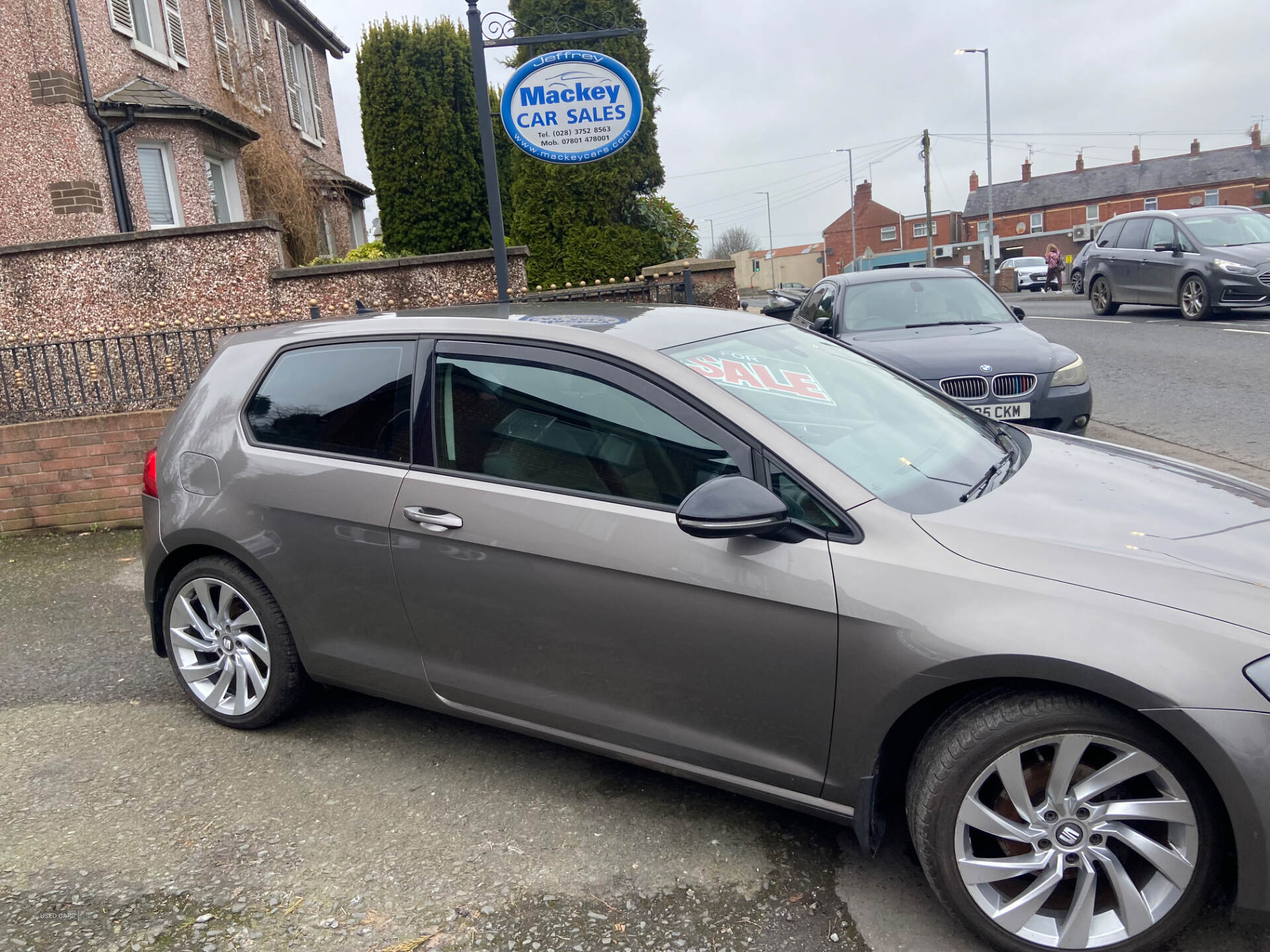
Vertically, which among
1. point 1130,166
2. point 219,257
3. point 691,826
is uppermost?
point 1130,166

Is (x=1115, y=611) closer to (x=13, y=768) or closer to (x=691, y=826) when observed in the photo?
(x=691, y=826)

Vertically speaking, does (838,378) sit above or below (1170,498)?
above

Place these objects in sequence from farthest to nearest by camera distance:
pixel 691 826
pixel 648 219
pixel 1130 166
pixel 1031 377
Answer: pixel 1130 166
pixel 648 219
pixel 1031 377
pixel 691 826

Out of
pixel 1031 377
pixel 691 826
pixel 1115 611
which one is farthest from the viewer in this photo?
pixel 1031 377

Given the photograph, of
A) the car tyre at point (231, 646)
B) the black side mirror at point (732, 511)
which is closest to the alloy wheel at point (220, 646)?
the car tyre at point (231, 646)

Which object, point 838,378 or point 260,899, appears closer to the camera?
point 260,899

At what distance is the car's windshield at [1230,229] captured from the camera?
14.1 metres

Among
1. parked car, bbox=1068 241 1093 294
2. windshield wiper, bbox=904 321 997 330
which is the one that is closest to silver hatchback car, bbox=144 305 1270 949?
windshield wiper, bbox=904 321 997 330

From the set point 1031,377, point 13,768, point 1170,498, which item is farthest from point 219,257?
point 1170,498

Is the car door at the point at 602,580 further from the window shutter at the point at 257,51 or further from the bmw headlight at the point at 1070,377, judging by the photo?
the window shutter at the point at 257,51

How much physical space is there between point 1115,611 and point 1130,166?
246ft

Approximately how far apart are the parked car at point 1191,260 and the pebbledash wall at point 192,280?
10.6 meters

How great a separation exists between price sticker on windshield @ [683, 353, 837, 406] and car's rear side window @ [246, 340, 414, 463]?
3.39 ft

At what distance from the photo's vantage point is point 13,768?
3541 millimetres
